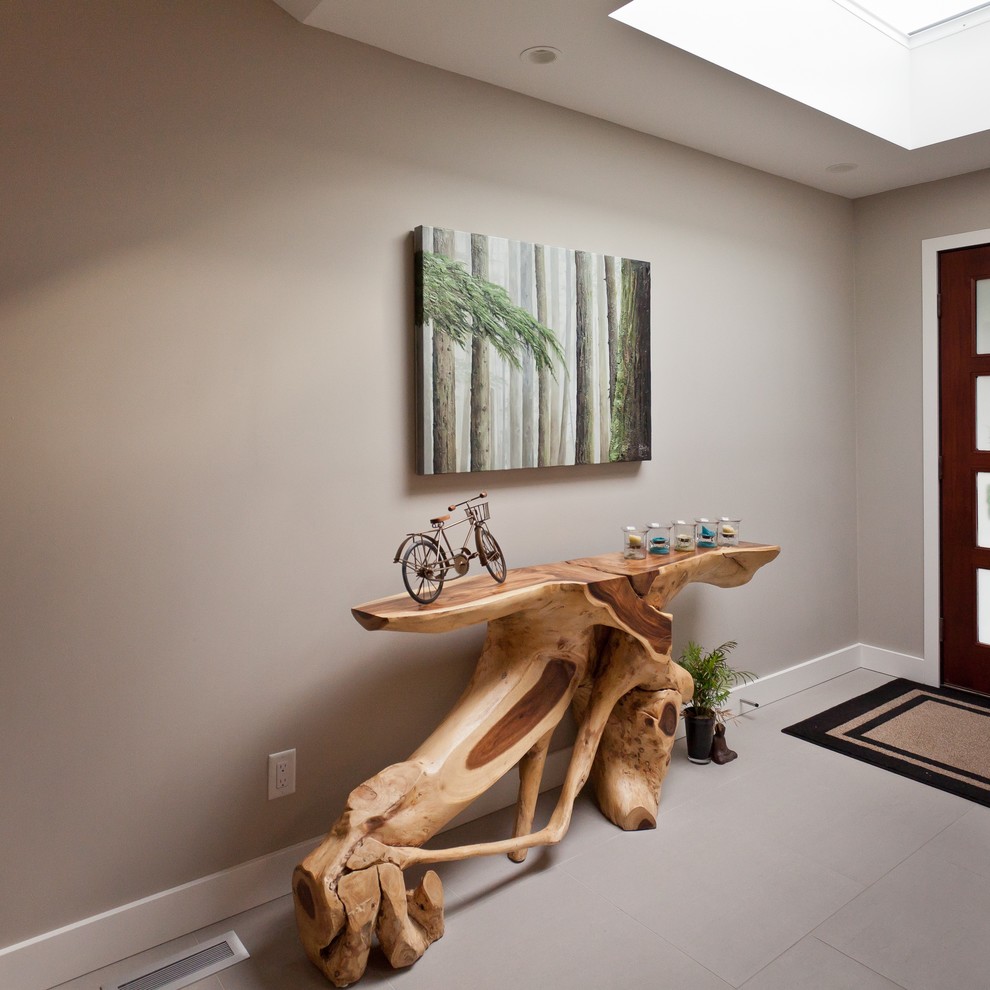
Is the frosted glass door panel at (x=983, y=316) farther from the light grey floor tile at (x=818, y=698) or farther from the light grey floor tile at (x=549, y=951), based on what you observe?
the light grey floor tile at (x=549, y=951)

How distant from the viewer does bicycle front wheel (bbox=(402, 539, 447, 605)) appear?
1.92 metres

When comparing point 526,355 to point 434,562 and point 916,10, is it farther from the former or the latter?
point 916,10

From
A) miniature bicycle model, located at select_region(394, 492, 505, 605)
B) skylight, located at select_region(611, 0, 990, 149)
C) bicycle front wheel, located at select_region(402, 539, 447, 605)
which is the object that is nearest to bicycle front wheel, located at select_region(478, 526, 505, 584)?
miniature bicycle model, located at select_region(394, 492, 505, 605)

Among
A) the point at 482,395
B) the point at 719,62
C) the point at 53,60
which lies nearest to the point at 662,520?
the point at 482,395

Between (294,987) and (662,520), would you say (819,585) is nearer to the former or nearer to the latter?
(662,520)

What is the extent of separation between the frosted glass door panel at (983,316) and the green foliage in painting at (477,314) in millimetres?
2054

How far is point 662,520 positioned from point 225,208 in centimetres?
183

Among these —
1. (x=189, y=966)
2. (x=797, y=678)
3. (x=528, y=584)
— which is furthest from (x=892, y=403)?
(x=189, y=966)

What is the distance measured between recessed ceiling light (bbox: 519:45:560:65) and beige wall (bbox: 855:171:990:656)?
2.13m

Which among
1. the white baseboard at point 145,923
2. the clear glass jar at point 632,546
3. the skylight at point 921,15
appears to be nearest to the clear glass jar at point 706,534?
the clear glass jar at point 632,546

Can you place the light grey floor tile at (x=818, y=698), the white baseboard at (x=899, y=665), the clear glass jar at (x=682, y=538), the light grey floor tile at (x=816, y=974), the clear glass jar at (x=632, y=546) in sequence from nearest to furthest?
the light grey floor tile at (x=816, y=974) → the clear glass jar at (x=632, y=546) → the clear glass jar at (x=682, y=538) → the light grey floor tile at (x=818, y=698) → the white baseboard at (x=899, y=665)

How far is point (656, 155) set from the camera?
2.82 meters

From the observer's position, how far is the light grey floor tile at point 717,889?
1.83m

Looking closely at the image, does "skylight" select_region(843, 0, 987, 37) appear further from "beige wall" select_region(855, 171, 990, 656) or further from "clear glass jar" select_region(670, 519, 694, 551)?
"clear glass jar" select_region(670, 519, 694, 551)
